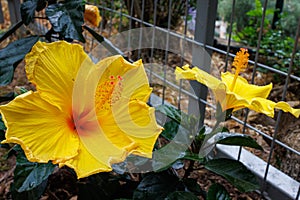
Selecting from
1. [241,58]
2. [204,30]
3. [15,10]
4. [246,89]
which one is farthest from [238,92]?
[15,10]

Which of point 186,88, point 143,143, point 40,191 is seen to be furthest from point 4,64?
point 186,88

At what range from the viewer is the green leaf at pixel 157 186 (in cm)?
94

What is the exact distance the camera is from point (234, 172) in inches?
38.4

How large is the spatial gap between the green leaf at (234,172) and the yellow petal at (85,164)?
0.35 metres

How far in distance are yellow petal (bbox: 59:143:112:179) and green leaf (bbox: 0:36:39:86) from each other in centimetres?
61

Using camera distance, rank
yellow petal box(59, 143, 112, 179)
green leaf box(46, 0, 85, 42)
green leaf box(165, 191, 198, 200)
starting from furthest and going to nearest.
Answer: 1. green leaf box(46, 0, 85, 42)
2. green leaf box(165, 191, 198, 200)
3. yellow petal box(59, 143, 112, 179)

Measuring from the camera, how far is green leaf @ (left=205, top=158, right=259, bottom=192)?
948 millimetres

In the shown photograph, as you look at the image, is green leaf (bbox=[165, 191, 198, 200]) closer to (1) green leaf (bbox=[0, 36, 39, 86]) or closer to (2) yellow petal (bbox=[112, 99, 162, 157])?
(2) yellow petal (bbox=[112, 99, 162, 157])

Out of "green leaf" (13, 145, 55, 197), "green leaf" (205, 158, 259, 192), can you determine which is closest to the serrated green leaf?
"green leaf" (13, 145, 55, 197)

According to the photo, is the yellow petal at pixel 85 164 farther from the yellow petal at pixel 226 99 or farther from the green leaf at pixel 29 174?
the yellow petal at pixel 226 99

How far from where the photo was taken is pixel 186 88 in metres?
1.77

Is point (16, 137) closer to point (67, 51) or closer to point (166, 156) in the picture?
point (67, 51)

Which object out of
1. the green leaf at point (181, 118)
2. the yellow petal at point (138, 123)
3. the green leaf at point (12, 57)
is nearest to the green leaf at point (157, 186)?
the green leaf at point (181, 118)

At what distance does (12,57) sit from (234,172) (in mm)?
808
